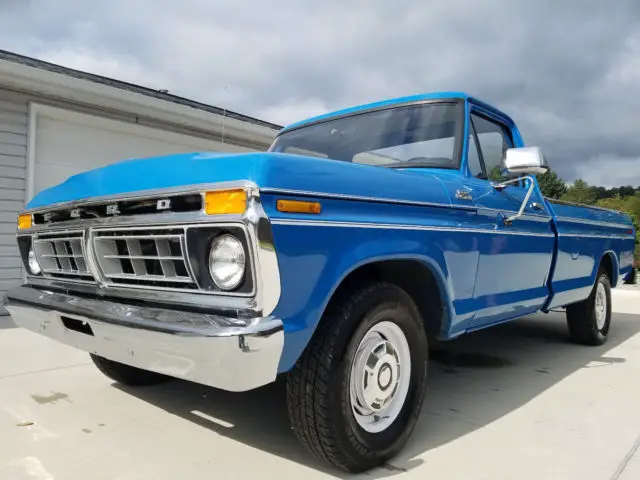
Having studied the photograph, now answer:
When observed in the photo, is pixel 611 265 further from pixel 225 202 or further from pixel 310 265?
pixel 225 202

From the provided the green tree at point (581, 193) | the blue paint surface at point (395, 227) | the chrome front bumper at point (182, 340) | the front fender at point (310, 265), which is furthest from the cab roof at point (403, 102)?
the green tree at point (581, 193)

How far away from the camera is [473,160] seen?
10.9 feet

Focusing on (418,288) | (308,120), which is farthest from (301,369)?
(308,120)

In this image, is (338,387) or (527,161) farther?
(527,161)

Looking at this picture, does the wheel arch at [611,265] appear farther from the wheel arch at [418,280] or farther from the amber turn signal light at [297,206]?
the amber turn signal light at [297,206]

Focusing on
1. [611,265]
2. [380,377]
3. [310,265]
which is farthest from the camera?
[611,265]

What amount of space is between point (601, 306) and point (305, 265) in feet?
14.4

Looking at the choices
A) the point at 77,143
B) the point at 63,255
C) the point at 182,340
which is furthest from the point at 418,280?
the point at 77,143

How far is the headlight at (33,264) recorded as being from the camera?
3.03 meters

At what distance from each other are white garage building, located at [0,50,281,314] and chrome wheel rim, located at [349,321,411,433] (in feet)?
17.6

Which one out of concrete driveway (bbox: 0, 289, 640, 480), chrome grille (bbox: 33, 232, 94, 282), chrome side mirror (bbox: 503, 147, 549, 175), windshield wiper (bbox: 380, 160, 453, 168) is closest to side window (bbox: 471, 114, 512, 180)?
chrome side mirror (bbox: 503, 147, 549, 175)

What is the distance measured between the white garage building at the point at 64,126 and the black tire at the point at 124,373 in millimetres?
3517

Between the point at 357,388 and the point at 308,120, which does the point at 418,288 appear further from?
the point at 308,120

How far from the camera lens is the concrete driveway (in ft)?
7.54
